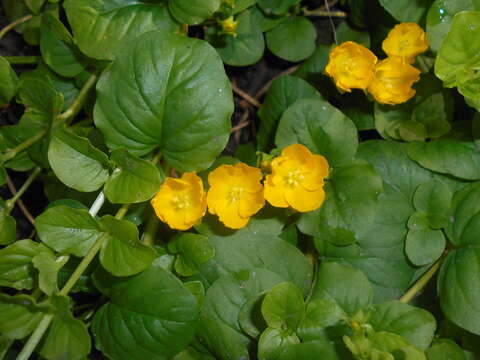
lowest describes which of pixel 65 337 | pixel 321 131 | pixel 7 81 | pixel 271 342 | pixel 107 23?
pixel 271 342

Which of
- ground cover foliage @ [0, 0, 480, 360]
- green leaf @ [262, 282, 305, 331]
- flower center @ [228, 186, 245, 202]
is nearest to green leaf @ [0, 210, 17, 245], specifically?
ground cover foliage @ [0, 0, 480, 360]

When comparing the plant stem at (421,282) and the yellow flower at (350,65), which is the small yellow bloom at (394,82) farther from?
the plant stem at (421,282)

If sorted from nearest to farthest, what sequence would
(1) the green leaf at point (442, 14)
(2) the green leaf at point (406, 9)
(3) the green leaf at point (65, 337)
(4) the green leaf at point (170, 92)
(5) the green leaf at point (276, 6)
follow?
(3) the green leaf at point (65, 337)
(4) the green leaf at point (170, 92)
(1) the green leaf at point (442, 14)
(2) the green leaf at point (406, 9)
(5) the green leaf at point (276, 6)

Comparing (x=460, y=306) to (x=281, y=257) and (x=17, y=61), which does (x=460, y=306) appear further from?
(x=17, y=61)

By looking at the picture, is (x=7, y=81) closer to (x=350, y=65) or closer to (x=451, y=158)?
(x=350, y=65)

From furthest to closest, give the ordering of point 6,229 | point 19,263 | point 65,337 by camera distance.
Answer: point 6,229
point 19,263
point 65,337

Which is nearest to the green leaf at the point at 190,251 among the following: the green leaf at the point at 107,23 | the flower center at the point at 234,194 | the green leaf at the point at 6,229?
the flower center at the point at 234,194

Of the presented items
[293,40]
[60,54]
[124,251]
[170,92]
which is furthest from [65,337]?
[293,40]
